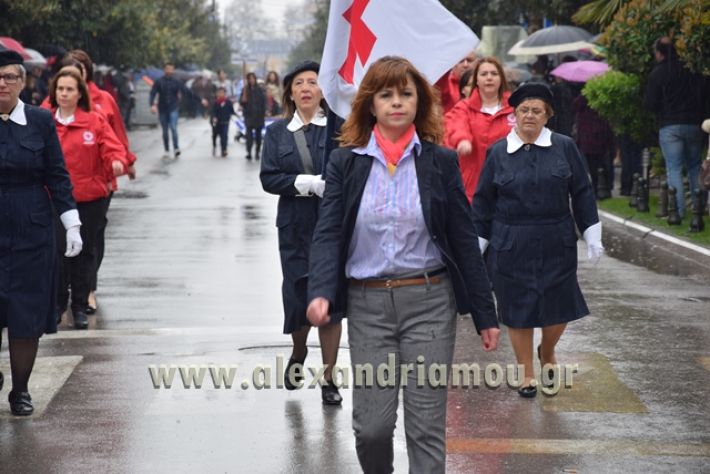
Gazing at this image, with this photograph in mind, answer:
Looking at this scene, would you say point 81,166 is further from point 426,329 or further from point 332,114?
point 426,329

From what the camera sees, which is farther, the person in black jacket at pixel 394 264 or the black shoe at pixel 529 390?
the black shoe at pixel 529 390

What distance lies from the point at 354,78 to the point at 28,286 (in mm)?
2180

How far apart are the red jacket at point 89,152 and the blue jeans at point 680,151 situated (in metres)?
7.84

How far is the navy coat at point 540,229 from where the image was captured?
7.77m

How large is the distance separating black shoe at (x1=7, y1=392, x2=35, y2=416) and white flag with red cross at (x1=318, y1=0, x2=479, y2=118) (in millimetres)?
2387

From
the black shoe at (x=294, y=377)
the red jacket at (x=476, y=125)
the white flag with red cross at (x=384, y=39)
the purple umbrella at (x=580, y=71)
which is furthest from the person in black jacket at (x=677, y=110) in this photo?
the white flag with red cross at (x=384, y=39)

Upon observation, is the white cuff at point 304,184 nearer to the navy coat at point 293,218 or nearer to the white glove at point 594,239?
the navy coat at point 293,218

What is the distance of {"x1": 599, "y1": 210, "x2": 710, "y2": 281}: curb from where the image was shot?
516 inches

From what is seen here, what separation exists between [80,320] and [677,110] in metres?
8.40

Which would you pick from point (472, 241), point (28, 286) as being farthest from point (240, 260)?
point (472, 241)

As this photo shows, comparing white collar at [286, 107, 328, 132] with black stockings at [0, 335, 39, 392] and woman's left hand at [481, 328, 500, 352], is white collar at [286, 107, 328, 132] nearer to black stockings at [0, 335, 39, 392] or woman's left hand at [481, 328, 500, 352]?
black stockings at [0, 335, 39, 392]

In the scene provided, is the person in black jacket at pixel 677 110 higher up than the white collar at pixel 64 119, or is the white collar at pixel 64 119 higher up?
the white collar at pixel 64 119

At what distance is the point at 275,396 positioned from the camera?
7.93 meters

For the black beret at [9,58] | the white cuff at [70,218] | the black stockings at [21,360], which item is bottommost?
the black stockings at [21,360]
